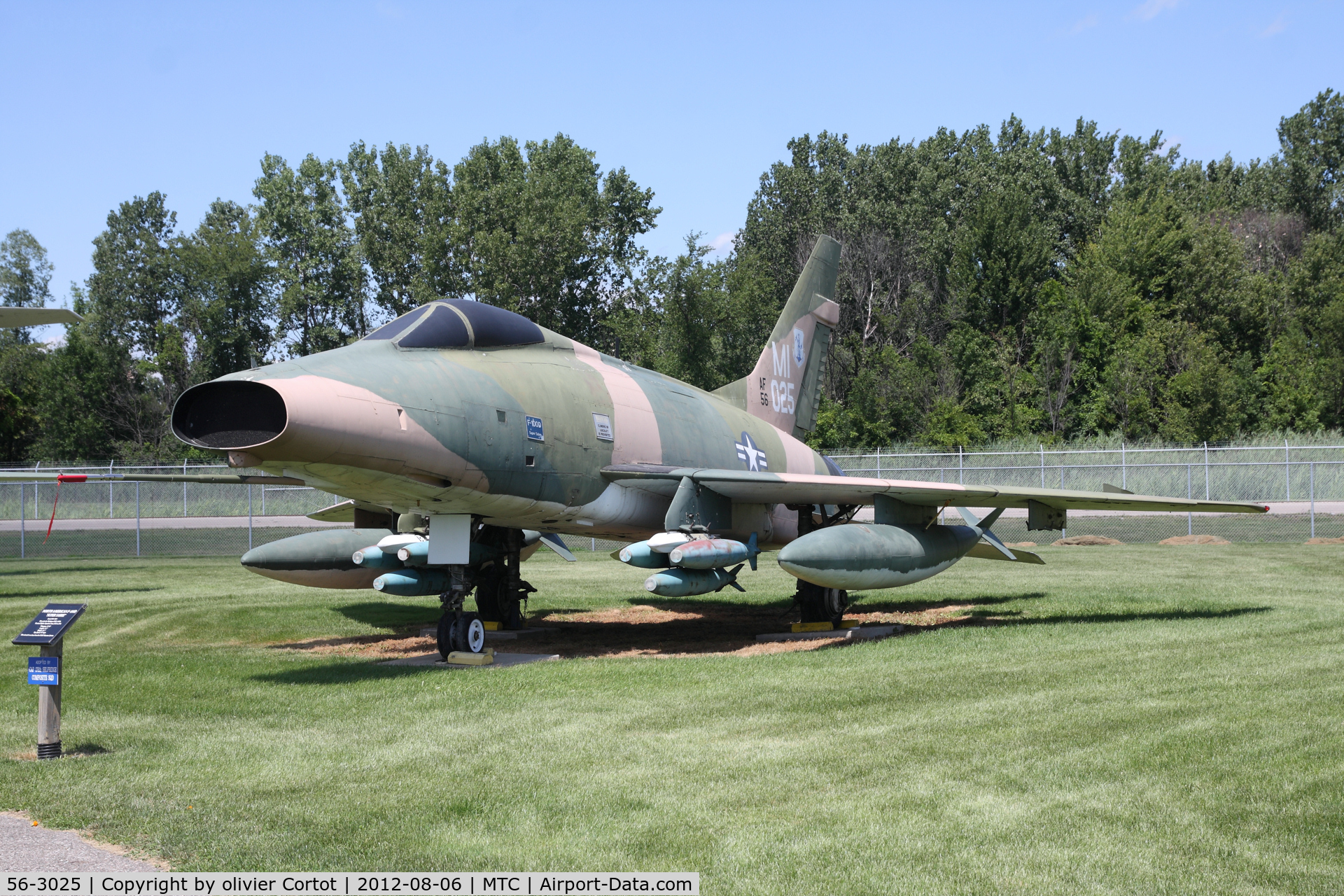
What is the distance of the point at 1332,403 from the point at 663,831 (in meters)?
51.9

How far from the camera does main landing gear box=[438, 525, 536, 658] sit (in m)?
11.9

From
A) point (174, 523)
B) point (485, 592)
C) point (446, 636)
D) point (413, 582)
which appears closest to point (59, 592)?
point (485, 592)

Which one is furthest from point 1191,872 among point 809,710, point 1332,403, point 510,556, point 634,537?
point 1332,403

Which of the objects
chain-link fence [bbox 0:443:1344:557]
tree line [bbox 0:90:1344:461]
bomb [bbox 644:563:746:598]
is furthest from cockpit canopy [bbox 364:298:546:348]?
tree line [bbox 0:90:1344:461]

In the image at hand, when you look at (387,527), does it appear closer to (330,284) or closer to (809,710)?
(809,710)

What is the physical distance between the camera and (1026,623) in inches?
555

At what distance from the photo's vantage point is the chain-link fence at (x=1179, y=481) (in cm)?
3034

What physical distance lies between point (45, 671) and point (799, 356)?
13.5 meters

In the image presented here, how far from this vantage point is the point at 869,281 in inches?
2352

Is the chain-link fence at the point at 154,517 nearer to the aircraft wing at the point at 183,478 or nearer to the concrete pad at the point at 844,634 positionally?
the aircraft wing at the point at 183,478

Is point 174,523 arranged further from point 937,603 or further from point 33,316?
point 937,603

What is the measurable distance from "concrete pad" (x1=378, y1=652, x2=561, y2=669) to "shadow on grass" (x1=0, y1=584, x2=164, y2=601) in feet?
33.7

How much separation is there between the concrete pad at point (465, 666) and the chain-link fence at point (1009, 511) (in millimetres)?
16080

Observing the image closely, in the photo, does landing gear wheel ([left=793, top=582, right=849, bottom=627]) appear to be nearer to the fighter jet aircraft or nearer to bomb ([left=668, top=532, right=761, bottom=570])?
the fighter jet aircraft
